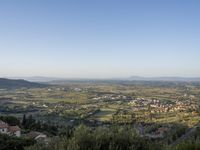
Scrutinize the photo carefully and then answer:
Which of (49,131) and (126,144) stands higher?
(126,144)

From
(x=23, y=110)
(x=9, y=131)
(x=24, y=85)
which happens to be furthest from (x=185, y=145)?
(x=24, y=85)

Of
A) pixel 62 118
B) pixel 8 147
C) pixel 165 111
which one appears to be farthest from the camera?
pixel 165 111

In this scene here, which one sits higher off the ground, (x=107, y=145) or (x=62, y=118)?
(x=107, y=145)

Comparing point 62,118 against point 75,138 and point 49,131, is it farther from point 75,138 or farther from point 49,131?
point 75,138

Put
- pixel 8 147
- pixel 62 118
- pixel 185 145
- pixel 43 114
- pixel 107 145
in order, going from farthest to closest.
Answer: pixel 43 114 < pixel 62 118 < pixel 8 147 < pixel 107 145 < pixel 185 145

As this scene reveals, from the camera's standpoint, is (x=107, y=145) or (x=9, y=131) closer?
(x=107, y=145)

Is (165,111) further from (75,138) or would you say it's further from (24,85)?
(24,85)

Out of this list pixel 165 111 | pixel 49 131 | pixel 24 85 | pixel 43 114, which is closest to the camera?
pixel 49 131

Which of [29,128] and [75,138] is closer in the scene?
[75,138]

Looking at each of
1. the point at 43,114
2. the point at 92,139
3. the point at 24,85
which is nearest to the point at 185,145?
the point at 92,139
